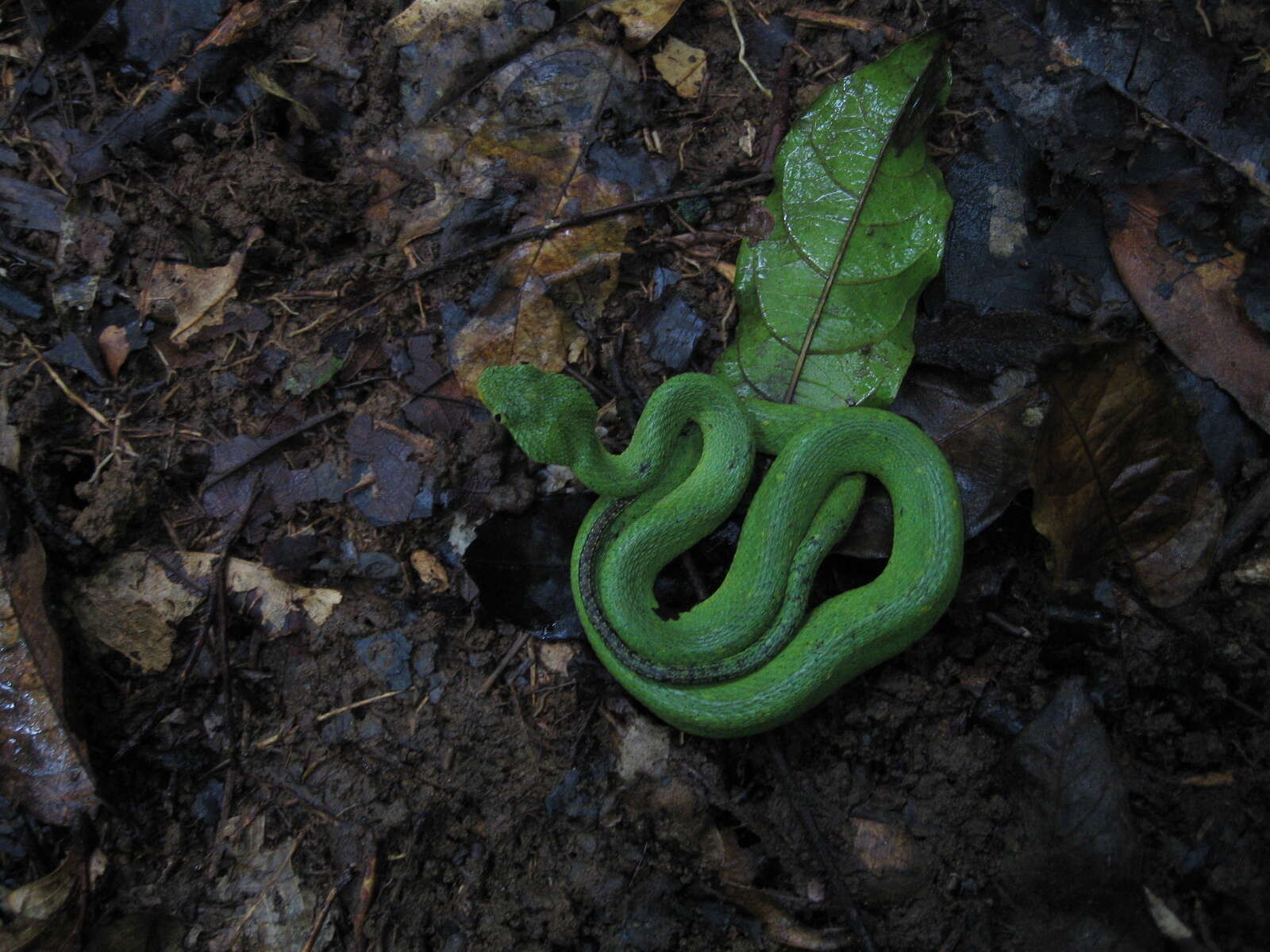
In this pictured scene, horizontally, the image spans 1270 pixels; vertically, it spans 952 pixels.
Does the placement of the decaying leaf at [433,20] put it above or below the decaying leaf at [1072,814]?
above

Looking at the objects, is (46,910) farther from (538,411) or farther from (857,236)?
(857,236)

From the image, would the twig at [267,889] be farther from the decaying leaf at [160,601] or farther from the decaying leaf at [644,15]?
the decaying leaf at [644,15]

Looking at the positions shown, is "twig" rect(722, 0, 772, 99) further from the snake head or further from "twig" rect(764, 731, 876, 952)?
"twig" rect(764, 731, 876, 952)

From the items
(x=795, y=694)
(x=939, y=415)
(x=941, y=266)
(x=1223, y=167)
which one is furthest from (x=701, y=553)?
(x=1223, y=167)

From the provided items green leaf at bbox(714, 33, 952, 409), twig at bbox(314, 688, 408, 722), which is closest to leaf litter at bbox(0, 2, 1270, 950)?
twig at bbox(314, 688, 408, 722)

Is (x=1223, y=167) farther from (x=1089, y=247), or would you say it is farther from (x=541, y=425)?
(x=541, y=425)

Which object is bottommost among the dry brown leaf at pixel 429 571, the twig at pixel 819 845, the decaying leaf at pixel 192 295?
the twig at pixel 819 845

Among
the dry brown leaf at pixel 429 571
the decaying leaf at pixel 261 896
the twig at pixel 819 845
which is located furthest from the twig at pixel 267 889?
the twig at pixel 819 845
